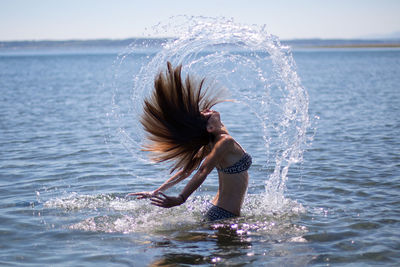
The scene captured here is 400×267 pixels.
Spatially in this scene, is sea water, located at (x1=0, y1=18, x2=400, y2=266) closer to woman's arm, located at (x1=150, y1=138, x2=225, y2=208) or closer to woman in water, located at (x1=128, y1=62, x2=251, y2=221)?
woman in water, located at (x1=128, y1=62, x2=251, y2=221)

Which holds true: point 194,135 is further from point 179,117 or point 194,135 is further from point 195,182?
point 195,182

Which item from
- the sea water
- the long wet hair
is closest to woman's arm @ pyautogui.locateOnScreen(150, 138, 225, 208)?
the long wet hair

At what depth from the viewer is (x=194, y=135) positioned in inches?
263

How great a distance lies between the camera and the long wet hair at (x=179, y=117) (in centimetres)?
667

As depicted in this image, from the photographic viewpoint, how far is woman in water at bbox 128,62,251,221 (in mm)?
6535

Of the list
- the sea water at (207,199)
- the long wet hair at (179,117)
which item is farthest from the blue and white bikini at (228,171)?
the long wet hair at (179,117)

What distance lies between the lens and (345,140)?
45.2ft

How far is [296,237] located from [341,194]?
2412mm

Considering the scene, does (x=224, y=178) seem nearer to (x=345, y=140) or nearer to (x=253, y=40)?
(x=253, y=40)

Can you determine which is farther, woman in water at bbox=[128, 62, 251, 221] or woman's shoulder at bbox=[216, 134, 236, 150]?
woman in water at bbox=[128, 62, 251, 221]

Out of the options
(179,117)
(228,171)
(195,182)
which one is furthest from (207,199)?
(195,182)

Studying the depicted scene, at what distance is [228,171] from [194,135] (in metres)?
0.64

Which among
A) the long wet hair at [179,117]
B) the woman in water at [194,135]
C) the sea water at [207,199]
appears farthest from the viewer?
the long wet hair at [179,117]

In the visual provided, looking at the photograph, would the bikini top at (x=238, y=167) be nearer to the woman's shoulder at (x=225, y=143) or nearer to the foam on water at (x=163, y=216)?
the woman's shoulder at (x=225, y=143)
